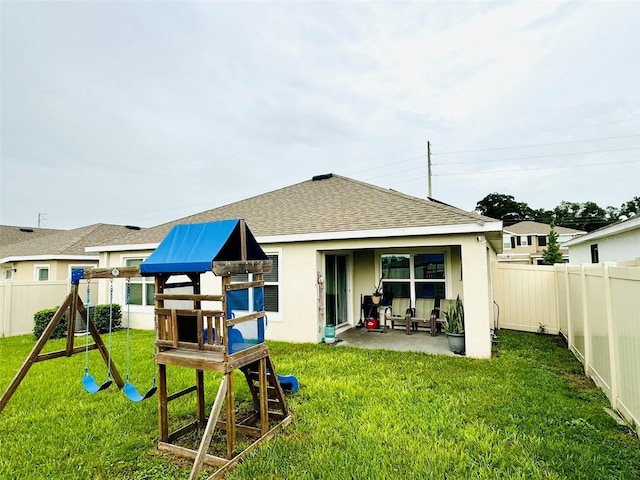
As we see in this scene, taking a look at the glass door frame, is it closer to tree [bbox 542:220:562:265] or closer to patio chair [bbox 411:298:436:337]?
patio chair [bbox 411:298:436:337]

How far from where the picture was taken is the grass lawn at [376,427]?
2.88 m

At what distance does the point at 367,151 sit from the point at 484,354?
18.0m

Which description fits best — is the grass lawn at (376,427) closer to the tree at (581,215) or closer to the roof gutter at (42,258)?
the roof gutter at (42,258)

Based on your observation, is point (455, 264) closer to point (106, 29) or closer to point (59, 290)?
point (106, 29)

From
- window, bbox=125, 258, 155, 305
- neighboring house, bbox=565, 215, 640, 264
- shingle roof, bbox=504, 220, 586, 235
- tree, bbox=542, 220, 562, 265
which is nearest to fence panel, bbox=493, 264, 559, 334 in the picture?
neighboring house, bbox=565, 215, 640, 264

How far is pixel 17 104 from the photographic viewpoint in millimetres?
11500

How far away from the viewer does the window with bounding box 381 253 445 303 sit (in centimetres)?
920

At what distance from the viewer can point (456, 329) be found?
6.80 metres

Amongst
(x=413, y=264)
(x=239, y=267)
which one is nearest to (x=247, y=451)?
(x=239, y=267)

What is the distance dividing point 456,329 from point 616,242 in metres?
7.39

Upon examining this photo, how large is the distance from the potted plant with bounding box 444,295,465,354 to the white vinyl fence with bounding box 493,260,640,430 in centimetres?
195

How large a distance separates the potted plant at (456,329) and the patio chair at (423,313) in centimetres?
173

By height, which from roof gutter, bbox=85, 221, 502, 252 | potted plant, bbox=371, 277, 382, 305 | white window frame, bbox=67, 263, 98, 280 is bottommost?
potted plant, bbox=371, 277, 382, 305

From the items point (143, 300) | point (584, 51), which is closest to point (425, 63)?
point (584, 51)
